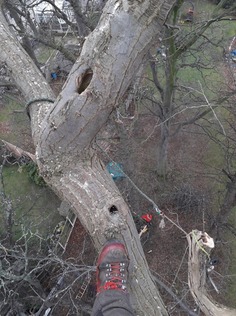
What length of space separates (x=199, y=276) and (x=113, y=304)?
907 millimetres

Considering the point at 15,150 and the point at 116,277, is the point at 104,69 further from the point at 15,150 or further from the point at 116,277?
the point at 15,150

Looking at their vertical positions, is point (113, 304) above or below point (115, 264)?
below

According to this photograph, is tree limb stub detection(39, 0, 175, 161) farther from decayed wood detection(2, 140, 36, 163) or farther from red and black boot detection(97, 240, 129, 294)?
decayed wood detection(2, 140, 36, 163)

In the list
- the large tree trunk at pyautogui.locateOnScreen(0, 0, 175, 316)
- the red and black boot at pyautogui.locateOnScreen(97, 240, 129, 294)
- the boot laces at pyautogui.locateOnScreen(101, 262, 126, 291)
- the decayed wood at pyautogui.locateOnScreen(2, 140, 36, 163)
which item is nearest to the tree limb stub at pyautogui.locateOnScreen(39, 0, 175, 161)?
the large tree trunk at pyautogui.locateOnScreen(0, 0, 175, 316)

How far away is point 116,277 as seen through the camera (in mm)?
2203

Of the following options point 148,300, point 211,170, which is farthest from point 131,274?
point 211,170

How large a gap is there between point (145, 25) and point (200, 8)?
1127 cm

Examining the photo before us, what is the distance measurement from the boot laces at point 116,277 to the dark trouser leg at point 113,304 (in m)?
0.04

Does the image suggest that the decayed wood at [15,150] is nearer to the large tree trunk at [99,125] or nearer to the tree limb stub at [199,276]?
the large tree trunk at [99,125]

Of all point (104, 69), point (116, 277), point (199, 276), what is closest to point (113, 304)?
point (116, 277)

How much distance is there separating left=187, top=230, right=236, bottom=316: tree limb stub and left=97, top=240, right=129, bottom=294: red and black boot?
2.16ft

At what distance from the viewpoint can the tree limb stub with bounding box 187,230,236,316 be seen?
8.43 ft

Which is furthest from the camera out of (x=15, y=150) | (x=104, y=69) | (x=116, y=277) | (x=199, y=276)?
(x=15, y=150)

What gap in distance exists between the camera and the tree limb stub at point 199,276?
2.57m
